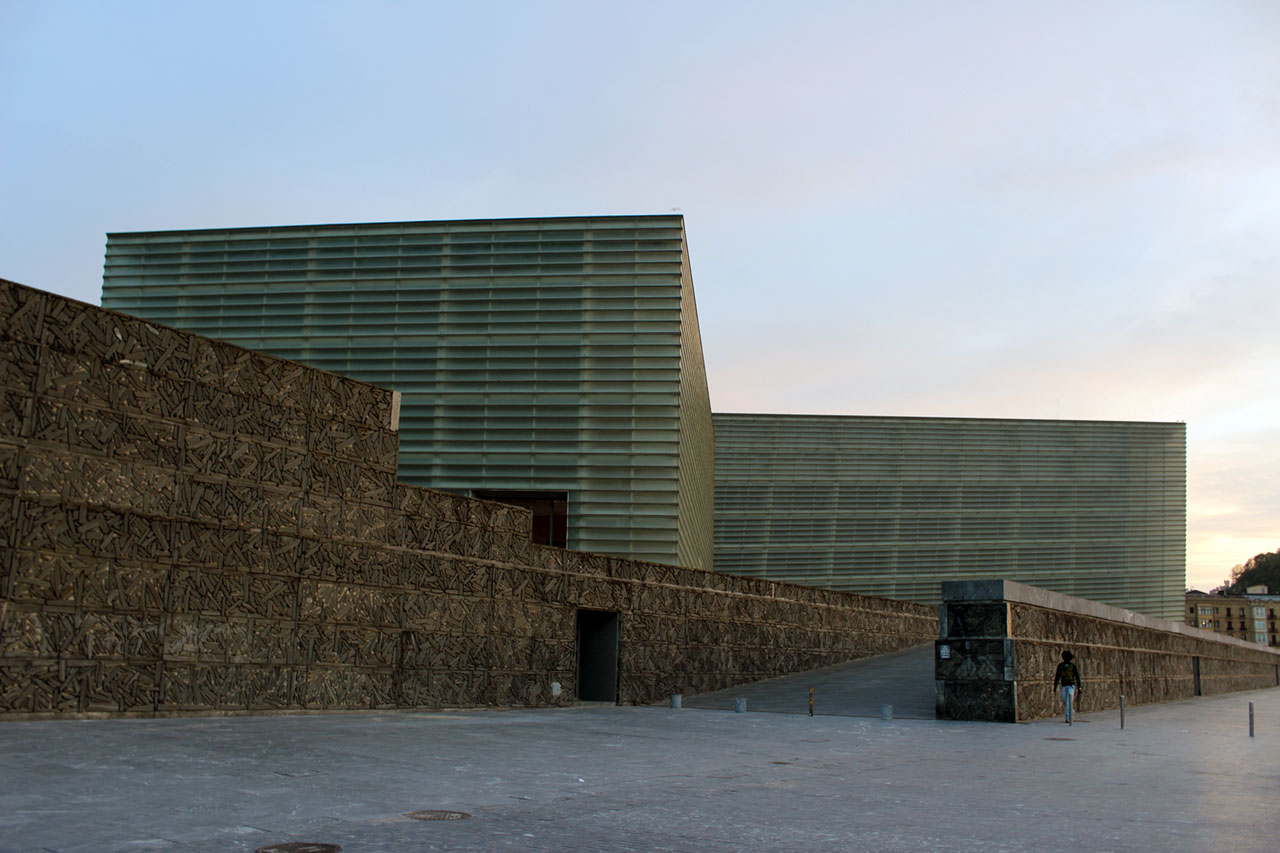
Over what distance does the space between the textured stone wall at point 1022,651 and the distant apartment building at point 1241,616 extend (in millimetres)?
144566

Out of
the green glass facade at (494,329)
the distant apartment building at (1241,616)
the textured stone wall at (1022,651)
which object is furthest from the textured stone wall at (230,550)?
the distant apartment building at (1241,616)

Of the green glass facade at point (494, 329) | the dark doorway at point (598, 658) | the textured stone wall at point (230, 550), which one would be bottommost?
the dark doorway at point (598, 658)

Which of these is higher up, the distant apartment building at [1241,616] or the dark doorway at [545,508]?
the dark doorway at [545,508]

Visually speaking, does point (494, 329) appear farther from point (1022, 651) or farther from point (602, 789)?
point (602, 789)

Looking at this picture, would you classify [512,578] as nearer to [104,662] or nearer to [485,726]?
[485,726]

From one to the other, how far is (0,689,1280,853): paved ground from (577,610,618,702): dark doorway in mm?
10046

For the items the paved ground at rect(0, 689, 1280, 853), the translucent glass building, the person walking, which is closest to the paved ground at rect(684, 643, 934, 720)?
the person walking

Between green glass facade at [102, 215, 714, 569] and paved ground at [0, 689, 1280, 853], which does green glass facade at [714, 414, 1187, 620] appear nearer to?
green glass facade at [102, 215, 714, 569]

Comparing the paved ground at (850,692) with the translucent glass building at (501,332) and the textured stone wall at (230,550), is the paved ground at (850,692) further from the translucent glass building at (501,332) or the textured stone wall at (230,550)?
the translucent glass building at (501,332)

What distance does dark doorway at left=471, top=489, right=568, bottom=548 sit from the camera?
35656 millimetres

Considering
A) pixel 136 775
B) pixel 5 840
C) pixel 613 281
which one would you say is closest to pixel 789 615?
pixel 613 281

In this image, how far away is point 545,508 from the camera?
36750 millimetres

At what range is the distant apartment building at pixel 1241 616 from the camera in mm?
158625

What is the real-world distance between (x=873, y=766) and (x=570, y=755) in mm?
3870
